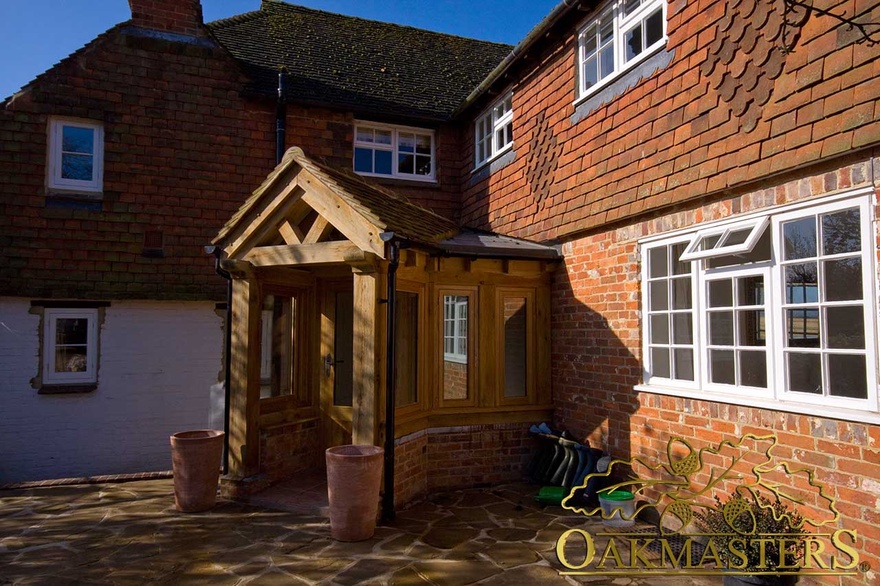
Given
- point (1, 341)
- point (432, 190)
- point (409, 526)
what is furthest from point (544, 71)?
point (1, 341)

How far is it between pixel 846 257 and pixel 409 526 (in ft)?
15.2

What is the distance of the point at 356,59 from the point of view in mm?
12547

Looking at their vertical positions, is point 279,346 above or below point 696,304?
below

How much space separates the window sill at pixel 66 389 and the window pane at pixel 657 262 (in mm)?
8680

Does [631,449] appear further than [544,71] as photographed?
No

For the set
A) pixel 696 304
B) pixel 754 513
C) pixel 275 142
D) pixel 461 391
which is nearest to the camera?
pixel 754 513

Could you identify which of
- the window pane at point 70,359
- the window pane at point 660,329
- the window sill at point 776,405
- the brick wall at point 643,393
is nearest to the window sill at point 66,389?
the window pane at point 70,359

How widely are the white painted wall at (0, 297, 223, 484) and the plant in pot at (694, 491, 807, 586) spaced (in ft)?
27.1

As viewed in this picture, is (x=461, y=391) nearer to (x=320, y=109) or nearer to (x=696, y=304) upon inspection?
(x=696, y=304)

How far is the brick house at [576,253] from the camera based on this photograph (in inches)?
175

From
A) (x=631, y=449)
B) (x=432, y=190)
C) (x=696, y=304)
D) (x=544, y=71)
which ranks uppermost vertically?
(x=544, y=71)

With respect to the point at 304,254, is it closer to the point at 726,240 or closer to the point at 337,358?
the point at 337,358

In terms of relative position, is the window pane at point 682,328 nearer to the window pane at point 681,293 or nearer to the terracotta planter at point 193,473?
the window pane at point 681,293

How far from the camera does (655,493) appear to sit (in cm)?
609
